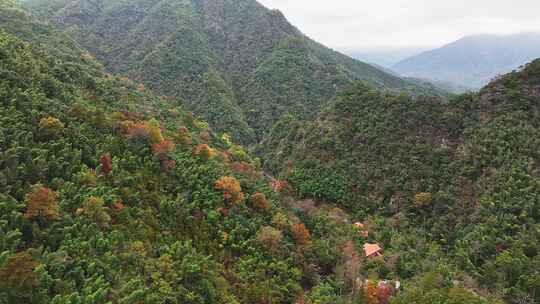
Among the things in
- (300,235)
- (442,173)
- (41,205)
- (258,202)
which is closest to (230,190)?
(258,202)

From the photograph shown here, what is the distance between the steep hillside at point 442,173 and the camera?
121 ft

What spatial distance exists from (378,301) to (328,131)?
39054 millimetres

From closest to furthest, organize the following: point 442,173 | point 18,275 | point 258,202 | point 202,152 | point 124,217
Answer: point 18,275
point 124,217
point 258,202
point 202,152
point 442,173

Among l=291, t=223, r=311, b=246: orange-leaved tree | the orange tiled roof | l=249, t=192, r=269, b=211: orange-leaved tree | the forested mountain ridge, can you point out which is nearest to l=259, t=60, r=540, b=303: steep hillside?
the orange tiled roof

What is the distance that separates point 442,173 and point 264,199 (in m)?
26.4

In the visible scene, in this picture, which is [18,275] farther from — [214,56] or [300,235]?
[214,56]

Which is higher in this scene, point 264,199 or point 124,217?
point 124,217

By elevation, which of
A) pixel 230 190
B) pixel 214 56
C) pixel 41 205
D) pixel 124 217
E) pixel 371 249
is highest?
pixel 214 56

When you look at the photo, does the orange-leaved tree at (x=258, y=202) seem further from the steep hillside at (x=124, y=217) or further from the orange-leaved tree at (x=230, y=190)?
the orange-leaved tree at (x=230, y=190)

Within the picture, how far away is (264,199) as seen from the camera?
40.3 m

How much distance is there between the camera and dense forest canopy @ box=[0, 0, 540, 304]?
24.6m

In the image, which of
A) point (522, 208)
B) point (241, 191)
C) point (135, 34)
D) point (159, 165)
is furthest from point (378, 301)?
point (135, 34)

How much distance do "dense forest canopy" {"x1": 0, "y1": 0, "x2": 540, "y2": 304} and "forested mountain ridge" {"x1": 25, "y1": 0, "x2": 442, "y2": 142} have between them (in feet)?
82.1

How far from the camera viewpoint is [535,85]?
52.2 metres
